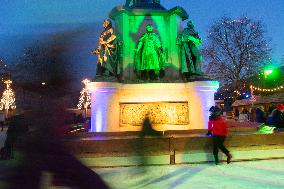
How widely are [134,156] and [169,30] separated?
6797 mm

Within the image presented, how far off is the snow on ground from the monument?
4.06 meters

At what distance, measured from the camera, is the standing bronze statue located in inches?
516

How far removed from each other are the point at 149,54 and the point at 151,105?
2019mm

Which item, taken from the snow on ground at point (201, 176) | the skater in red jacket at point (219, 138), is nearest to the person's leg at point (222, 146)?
the skater in red jacket at point (219, 138)

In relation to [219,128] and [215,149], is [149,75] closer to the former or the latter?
[219,128]

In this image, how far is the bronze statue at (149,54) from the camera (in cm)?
1273

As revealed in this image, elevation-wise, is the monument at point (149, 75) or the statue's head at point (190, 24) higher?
the statue's head at point (190, 24)

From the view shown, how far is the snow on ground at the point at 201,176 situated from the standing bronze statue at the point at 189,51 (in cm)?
545

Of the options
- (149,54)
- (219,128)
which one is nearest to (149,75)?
(149,54)

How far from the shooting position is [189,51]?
13.2 meters

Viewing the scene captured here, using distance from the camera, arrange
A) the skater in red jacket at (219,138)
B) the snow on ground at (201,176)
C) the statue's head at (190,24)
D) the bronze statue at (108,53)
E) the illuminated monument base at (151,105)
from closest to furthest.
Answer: the snow on ground at (201,176)
the skater in red jacket at (219,138)
the illuminated monument base at (151,105)
the bronze statue at (108,53)
the statue's head at (190,24)

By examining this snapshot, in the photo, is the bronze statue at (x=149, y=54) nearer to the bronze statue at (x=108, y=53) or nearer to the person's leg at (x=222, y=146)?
the bronze statue at (x=108, y=53)

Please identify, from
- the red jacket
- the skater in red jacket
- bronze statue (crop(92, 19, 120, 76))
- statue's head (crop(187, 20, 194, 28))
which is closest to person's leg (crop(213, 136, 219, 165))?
the skater in red jacket

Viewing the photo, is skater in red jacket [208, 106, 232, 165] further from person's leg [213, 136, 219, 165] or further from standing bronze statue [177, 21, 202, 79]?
standing bronze statue [177, 21, 202, 79]
